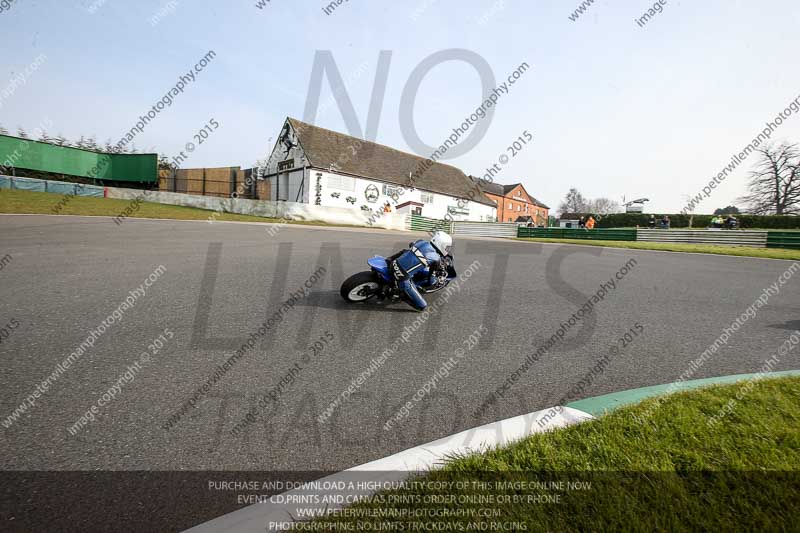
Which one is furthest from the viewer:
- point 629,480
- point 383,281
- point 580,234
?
point 580,234

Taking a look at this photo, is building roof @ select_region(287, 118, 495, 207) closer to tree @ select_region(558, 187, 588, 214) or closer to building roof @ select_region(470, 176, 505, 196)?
Answer: building roof @ select_region(470, 176, 505, 196)

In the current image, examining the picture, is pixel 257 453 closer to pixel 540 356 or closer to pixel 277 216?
pixel 540 356

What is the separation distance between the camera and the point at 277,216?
2825 centimetres

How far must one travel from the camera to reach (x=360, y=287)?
535 centimetres

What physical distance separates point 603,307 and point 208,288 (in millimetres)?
6383

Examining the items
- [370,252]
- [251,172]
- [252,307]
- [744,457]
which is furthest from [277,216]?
[744,457]

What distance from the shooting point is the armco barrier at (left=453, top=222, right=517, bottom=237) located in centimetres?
3062

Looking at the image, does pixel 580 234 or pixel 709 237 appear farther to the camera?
pixel 580 234

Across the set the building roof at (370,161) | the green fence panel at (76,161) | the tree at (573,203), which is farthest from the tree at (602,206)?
the green fence panel at (76,161)

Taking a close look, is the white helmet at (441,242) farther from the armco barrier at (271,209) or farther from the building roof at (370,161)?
the building roof at (370,161)

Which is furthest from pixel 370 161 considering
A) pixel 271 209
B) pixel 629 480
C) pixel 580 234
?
pixel 629 480

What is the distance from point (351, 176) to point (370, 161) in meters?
4.62

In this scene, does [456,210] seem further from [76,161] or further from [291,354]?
[291,354]

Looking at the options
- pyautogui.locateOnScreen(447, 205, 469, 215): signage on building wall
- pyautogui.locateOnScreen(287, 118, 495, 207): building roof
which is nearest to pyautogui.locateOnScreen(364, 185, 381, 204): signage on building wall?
pyautogui.locateOnScreen(287, 118, 495, 207): building roof
